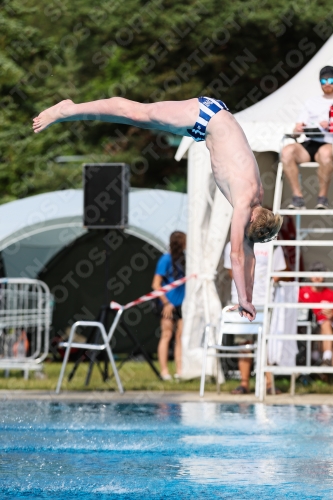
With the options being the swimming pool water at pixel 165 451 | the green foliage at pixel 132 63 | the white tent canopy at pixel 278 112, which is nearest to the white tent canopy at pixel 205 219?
the white tent canopy at pixel 278 112

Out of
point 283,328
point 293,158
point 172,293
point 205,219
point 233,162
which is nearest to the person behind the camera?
point 233,162

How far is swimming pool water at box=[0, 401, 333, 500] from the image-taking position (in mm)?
4820

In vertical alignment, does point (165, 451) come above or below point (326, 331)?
below

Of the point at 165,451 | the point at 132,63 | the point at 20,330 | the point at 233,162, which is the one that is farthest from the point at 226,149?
the point at 132,63

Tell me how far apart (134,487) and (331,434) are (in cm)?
263

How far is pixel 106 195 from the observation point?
1083 centimetres

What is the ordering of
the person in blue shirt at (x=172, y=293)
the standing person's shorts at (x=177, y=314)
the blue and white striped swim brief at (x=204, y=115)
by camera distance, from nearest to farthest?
the blue and white striped swim brief at (x=204, y=115) → the person in blue shirt at (x=172, y=293) → the standing person's shorts at (x=177, y=314)

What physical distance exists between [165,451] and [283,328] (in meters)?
4.40

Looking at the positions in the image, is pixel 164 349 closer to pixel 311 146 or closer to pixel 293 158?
pixel 293 158

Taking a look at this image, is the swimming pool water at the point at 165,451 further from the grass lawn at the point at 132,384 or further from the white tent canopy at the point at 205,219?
the white tent canopy at the point at 205,219

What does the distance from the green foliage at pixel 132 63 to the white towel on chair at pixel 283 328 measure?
46.6 ft

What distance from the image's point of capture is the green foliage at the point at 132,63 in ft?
79.5

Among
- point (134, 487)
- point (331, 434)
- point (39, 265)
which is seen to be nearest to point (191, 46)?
point (39, 265)

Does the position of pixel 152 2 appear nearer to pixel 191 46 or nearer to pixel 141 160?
pixel 191 46
